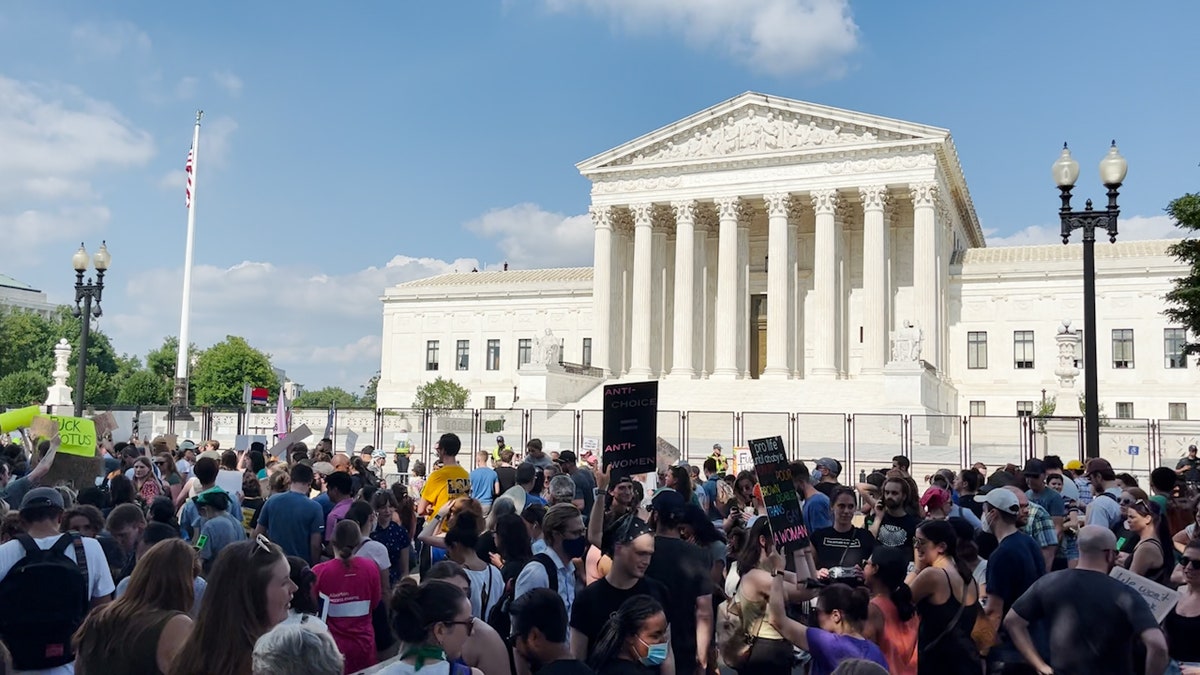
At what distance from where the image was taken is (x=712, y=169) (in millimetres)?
54781

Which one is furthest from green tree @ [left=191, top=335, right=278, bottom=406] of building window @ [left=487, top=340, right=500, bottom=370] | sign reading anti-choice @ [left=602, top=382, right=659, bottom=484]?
sign reading anti-choice @ [left=602, top=382, right=659, bottom=484]

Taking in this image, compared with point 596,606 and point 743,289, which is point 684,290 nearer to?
point 743,289

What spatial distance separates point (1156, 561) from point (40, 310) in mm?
144376

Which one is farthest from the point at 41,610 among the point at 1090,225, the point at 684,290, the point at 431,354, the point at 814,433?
the point at 431,354

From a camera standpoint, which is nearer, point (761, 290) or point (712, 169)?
point (712, 169)

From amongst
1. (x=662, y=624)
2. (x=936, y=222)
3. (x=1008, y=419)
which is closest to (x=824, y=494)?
(x=662, y=624)

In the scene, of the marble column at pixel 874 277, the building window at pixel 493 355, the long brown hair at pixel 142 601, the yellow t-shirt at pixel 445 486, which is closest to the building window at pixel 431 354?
the building window at pixel 493 355

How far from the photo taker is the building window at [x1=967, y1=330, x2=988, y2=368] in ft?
190

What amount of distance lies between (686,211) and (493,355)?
2063cm

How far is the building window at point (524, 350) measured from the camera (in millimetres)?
68019

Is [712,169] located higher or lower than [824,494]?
higher

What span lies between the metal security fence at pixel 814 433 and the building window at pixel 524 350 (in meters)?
22.5

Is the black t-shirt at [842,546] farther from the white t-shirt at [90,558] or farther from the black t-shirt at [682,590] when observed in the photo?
the white t-shirt at [90,558]

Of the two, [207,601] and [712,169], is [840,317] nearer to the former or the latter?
[712,169]
